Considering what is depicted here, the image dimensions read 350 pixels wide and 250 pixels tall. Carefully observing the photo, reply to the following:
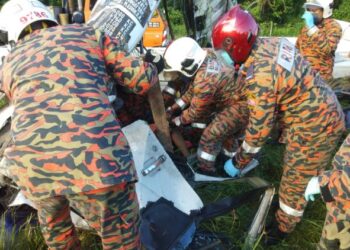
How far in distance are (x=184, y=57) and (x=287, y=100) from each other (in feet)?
4.42

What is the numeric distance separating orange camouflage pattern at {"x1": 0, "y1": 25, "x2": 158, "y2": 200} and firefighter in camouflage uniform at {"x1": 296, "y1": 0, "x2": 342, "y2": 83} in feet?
14.7

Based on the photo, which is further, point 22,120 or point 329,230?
point 329,230

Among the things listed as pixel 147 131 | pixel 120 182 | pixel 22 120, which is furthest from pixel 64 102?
pixel 147 131

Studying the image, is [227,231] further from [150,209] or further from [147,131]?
[147,131]

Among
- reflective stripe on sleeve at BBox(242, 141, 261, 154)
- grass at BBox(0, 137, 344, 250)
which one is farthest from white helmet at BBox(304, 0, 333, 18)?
reflective stripe on sleeve at BBox(242, 141, 261, 154)

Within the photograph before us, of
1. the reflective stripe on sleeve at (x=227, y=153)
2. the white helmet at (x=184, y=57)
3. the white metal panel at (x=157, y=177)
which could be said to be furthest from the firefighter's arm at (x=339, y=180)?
the reflective stripe on sleeve at (x=227, y=153)

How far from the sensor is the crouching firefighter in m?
3.74

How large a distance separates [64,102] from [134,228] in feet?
2.74

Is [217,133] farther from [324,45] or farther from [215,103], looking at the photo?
[324,45]

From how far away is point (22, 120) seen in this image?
1908mm

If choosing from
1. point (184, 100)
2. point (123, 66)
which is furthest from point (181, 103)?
point (123, 66)

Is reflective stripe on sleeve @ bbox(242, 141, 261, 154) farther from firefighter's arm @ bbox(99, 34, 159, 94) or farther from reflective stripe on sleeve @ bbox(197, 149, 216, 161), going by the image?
firefighter's arm @ bbox(99, 34, 159, 94)

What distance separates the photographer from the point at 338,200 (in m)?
2.19

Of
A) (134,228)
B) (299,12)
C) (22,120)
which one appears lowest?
(299,12)
